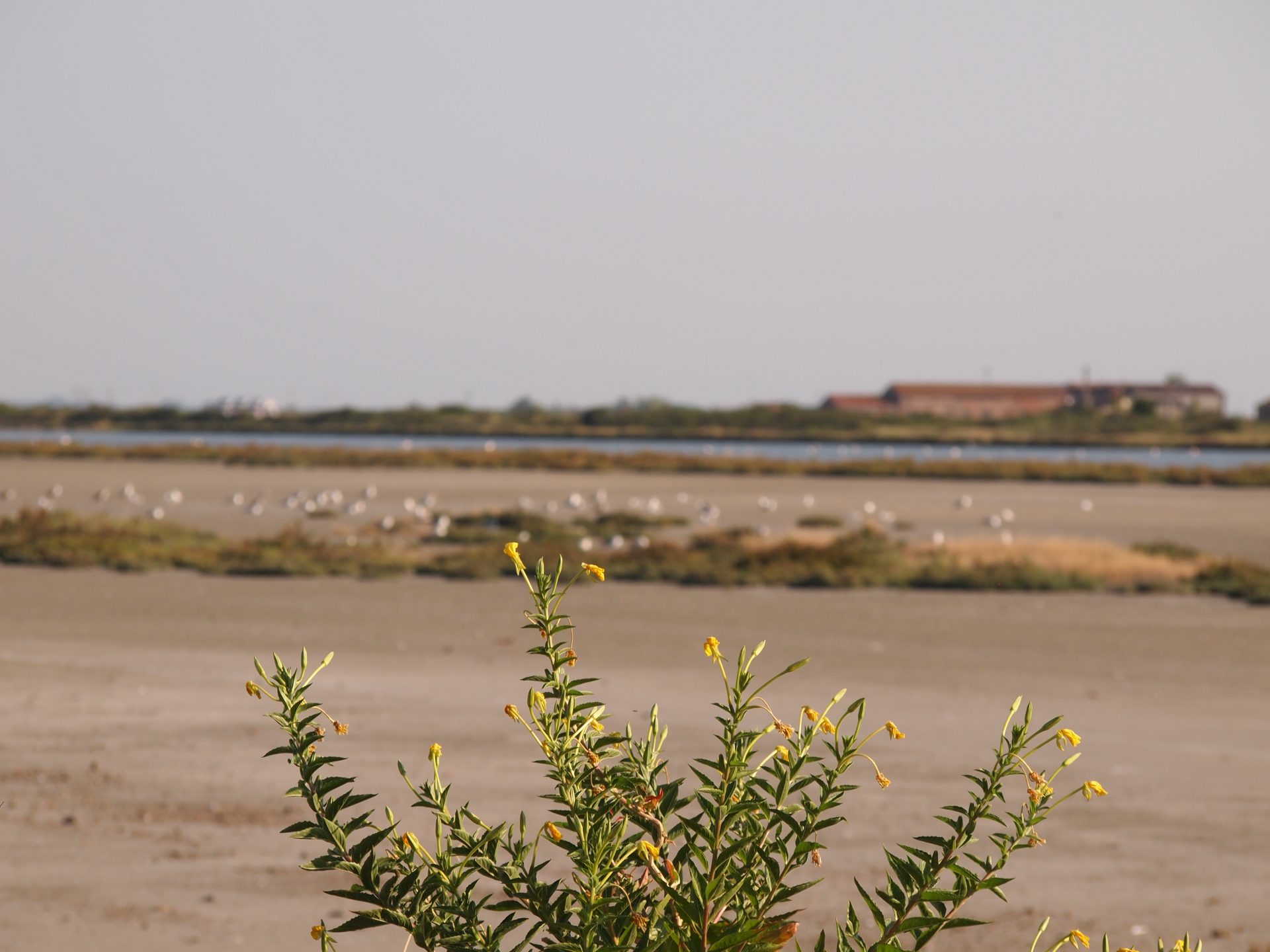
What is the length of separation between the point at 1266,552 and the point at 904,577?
12035 mm

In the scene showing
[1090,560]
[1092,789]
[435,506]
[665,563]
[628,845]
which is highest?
[1092,789]

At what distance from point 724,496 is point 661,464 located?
51.4ft

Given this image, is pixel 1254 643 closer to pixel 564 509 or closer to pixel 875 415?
pixel 564 509

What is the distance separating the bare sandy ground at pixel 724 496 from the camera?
3066 cm

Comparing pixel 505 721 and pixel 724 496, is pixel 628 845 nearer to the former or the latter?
pixel 505 721

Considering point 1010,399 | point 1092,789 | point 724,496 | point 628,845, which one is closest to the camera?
point 1092,789

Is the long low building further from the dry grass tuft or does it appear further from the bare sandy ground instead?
the dry grass tuft

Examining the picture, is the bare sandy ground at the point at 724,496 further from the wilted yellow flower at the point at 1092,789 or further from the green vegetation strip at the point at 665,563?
the wilted yellow flower at the point at 1092,789

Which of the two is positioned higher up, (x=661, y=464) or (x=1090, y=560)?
(x=661, y=464)

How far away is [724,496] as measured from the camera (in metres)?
41.7

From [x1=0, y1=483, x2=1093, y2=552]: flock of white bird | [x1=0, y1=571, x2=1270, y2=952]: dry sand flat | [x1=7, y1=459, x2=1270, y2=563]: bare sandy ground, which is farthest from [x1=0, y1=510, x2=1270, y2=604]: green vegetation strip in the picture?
[x1=7, y1=459, x2=1270, y2=563]: bare sandy ground

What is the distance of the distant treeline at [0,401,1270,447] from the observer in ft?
330

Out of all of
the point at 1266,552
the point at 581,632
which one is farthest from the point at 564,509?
the point at 581,632

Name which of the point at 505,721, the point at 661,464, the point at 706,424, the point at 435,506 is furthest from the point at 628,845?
the point at 706,424
